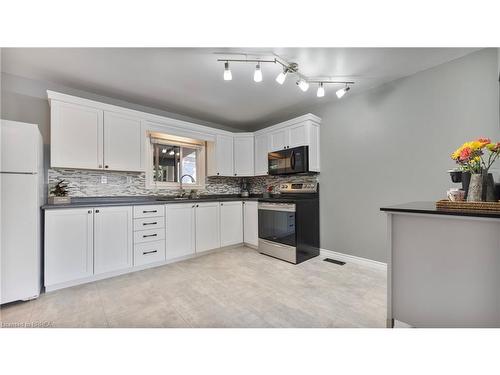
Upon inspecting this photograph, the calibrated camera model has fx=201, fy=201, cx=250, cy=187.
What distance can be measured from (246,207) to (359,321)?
2.50 metres

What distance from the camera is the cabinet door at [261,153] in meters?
3.92

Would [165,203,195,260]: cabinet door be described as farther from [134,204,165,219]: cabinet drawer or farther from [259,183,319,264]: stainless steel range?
[259,183,319,264]: stainless steel range

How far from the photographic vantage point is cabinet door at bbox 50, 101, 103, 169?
7.86 feet

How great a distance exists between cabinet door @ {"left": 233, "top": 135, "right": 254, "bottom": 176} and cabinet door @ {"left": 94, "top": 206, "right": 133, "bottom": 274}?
2.18 meters

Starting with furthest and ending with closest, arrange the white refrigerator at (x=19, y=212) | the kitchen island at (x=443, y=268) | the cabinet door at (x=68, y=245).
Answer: the cabinet door at (x=68, y=245) → the white refrigerator at (x=19, y=212) → the kitchen island at (x=443, y=268)

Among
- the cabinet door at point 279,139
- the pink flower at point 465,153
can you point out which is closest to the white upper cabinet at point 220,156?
the cabinet door at point 279,139

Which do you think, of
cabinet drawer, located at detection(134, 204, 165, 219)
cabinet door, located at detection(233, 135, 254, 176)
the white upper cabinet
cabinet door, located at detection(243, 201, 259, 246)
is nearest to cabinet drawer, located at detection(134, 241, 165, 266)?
cabinet drawer, located at detection(134, 204, 165, 219)

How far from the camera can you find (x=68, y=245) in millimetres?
2234

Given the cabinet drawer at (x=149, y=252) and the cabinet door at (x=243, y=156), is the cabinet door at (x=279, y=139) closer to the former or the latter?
the cabinet door at (x=243, y=156)

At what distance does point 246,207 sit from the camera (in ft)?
12.5

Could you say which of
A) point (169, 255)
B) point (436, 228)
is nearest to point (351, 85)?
point (436, 228)

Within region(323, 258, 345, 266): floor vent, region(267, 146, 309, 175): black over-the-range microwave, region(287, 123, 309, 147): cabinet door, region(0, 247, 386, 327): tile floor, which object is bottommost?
region(323, 258, 345, 266): floor vent

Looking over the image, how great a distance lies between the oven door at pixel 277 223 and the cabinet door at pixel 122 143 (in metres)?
2.07
